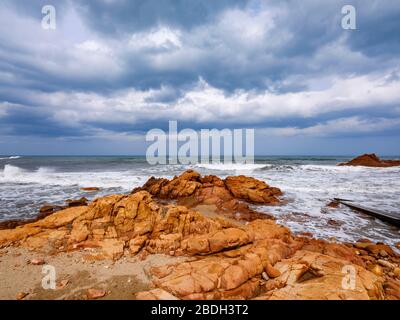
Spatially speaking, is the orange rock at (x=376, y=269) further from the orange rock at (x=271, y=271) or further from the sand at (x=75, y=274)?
the sand at (x=75, y=274)

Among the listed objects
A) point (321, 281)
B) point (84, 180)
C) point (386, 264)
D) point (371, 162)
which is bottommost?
point (386, 264)

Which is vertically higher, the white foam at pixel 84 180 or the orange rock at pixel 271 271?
the orange rock at pixel 271 271

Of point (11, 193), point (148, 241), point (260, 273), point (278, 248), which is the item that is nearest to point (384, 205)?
point (278, 248)

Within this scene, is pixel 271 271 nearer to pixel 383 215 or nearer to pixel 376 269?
pixel 376 269

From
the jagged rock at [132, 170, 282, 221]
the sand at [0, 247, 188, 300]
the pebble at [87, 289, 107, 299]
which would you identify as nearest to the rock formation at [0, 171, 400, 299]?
the sand at [0, 247, 188, 300]

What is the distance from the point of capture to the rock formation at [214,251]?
387cm

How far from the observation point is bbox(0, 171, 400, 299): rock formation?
3.87 m

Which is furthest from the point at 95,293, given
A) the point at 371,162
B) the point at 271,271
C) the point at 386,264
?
the point at 371,162

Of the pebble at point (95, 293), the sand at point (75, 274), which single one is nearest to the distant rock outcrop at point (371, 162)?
the sand at point (75, 274)

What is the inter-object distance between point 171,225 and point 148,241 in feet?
2.67

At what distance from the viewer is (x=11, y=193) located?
1396 cm

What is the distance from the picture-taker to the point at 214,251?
5.28m
